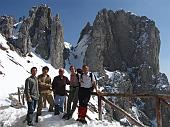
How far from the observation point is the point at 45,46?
147250 millimetres

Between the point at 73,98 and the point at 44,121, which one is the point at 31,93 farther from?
the point at 73,98

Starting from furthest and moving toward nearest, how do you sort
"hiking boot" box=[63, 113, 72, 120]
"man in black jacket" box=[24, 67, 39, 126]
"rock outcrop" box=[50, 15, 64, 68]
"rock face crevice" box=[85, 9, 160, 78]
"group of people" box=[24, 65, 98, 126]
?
1. "rock face crevice" box=[85, 9, 160, 78]
2. "rock outcrop" box=[50, 15, 64, 68]
3. "hiking boot" box=[63, 113, 72, 120]
4. "group of people" box=[24, 65, 98, 126]
5. "man in black jacket" box=[24, 67, 39, 126]

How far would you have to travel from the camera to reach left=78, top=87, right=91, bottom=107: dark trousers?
1511 cm

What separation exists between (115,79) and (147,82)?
49.6ft

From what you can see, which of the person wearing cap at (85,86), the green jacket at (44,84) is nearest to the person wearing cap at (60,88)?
the green jacket at (44,84)

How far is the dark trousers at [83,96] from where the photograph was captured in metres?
15.1

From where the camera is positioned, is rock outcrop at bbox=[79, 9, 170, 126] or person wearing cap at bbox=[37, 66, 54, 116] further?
rock outcrop at bbox=[79, 9, 170, 126]

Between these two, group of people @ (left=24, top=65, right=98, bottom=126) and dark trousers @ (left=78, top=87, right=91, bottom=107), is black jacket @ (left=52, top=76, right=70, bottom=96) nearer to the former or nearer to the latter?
group of people @ (left=24, top=65, right=98, bottom=126)

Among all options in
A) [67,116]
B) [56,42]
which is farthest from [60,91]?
[56,42]

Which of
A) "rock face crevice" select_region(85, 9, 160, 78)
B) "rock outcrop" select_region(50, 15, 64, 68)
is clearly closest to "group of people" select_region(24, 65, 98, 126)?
"rock outcrop" select_region(50, 15, 64, 68)

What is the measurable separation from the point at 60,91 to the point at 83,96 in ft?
4.10

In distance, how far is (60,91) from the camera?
15992 millimetres

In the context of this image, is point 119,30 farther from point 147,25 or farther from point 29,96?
point 29,96

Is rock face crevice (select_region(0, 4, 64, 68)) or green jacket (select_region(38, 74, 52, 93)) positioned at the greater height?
rock face crevice (select_region(0, 4, 64, 68))
